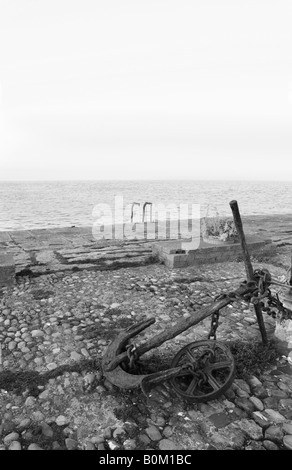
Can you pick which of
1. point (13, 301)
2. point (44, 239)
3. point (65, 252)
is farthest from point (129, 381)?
point (44, 239)

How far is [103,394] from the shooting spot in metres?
3.24

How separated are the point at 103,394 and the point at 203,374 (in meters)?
1.01

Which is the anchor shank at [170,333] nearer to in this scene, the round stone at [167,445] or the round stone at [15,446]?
the round stone at [167,445]

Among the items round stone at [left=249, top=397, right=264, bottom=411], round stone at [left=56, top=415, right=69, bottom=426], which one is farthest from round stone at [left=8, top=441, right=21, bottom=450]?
round stone at [left=249, top=397, right=264, bottom=411]

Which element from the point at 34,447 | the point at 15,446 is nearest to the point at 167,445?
the point at 34,447

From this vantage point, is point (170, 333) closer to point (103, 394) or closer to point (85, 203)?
point (103, 394)

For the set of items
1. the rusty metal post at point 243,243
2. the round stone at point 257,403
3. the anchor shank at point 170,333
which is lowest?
the round stone at point 257,403

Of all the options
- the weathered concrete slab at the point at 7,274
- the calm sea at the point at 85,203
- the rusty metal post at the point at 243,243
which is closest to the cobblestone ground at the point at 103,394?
the weathered concrete slab at the point at 7,274

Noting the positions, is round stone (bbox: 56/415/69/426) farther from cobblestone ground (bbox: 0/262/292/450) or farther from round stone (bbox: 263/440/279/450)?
round stone (bbox: 263/440/279/450)

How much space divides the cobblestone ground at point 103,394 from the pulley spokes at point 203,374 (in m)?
0.15

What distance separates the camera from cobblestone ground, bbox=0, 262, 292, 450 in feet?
8.95

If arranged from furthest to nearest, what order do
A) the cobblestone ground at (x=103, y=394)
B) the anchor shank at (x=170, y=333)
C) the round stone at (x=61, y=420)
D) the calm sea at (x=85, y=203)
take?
the calm sea at (x=85, y=203) < the anchor shank at (x=170, y=333) < the round stone at (x=61, y=420) < the cobblestone ground at (x=103, y=394)

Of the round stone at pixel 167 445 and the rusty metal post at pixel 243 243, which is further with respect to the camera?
the rusty metal post at pixel 243 243

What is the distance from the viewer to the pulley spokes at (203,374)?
3.01m
